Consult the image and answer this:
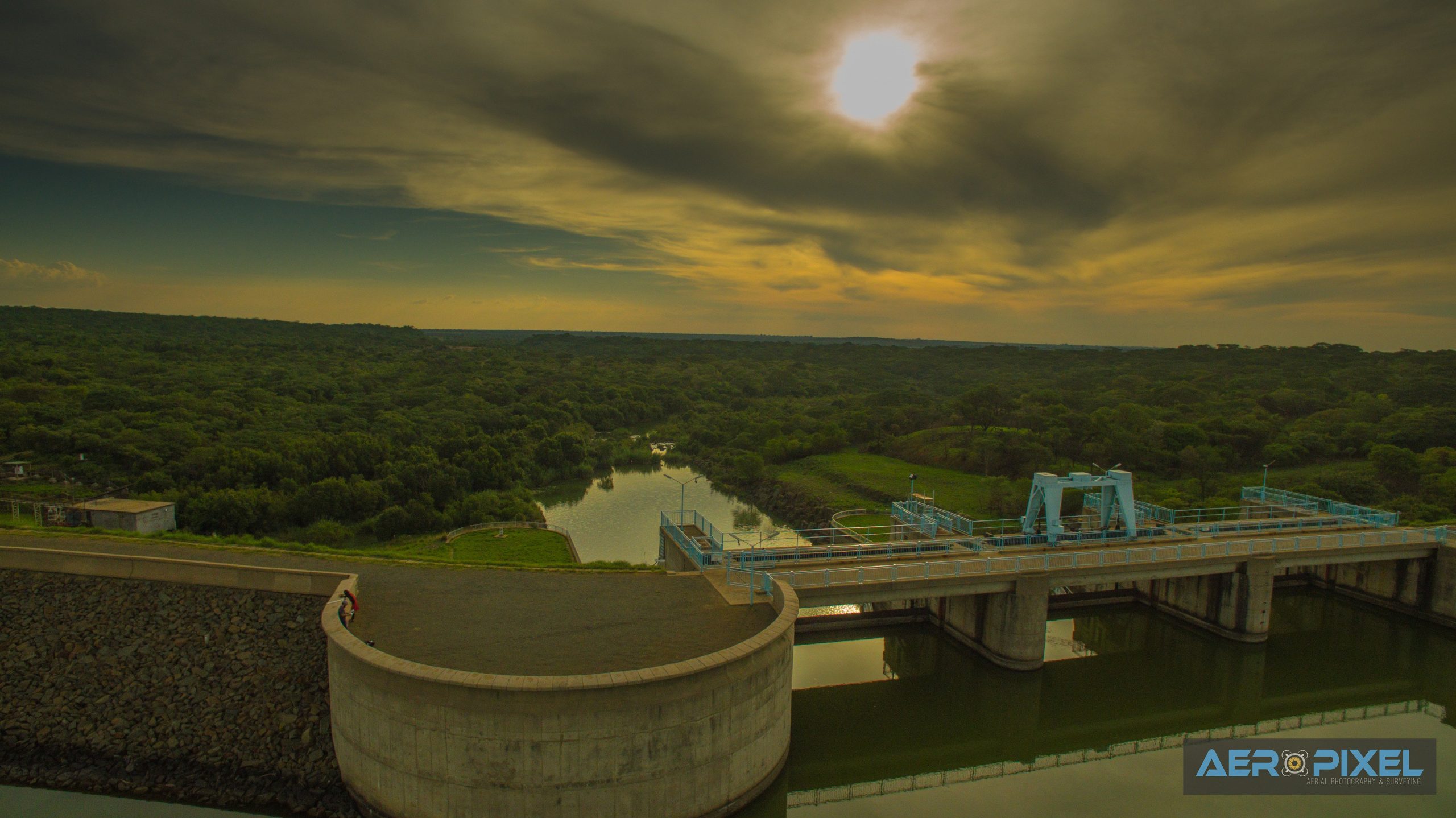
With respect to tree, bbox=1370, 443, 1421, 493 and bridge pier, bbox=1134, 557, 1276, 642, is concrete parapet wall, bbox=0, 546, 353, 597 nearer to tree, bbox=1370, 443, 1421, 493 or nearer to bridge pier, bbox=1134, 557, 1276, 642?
bridge pier, bbox=1134, 557, 1276, 642

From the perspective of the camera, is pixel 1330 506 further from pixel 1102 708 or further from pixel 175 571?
pixel 175 571

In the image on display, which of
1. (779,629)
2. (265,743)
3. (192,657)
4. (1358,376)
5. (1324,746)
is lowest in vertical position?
(1324,746)

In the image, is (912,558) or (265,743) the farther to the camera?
(912,558)

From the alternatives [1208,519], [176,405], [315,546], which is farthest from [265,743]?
[176,405]

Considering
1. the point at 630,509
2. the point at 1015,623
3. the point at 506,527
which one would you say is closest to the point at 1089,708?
the point at 1015,623

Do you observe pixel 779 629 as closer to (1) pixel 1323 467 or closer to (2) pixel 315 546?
(2) pixel 315 546

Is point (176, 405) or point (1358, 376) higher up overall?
point (1358, 376)

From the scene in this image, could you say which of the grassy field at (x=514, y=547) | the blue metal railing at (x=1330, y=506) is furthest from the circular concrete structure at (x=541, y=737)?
the blue metal railing at (x=1330, y=506)
